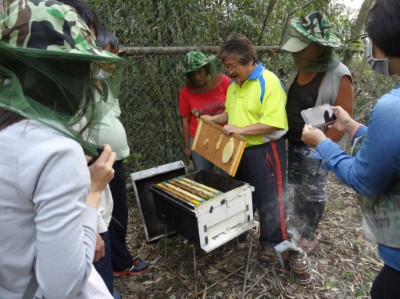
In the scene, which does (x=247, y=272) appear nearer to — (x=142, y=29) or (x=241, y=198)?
(x=241, y=198)

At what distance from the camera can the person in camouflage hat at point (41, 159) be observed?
0.79 meters

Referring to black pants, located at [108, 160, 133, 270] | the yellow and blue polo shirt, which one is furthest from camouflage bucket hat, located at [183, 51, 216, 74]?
black pants, located at [108, 160, 133, 270]

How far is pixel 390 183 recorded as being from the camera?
4.23 feet

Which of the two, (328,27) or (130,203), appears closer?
(328,27)

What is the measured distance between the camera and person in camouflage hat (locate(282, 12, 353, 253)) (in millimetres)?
2516

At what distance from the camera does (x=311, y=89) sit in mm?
2654

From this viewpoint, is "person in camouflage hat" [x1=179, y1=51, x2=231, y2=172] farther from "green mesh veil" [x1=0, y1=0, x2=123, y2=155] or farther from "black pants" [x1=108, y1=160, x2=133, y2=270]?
"green mesh veil" [x1=0, y1=0, x2=123, y2=155]

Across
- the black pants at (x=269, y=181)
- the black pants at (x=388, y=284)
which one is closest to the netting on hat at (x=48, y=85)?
the black pants at (x=388, y=284)

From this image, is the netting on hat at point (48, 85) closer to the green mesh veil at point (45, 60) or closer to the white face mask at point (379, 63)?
the green mesh veil at point (45, 60)

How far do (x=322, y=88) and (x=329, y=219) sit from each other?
182 centimetres

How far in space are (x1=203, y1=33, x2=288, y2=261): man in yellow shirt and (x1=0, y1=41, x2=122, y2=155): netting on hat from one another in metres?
1.71

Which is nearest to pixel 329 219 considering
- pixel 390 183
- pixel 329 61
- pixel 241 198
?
pixel 241 198

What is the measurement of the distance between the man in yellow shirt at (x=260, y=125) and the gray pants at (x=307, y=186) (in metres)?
0.21

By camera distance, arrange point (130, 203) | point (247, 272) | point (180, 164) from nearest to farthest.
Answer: point (247, 272) → point (180, 164) → point (130, 203)
